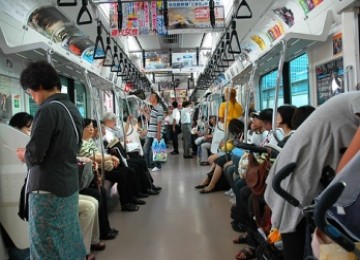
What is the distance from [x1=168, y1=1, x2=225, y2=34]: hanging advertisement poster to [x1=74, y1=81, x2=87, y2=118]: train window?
286 centimetres

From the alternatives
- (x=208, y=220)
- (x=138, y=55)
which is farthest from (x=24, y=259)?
(x=138, y=55)

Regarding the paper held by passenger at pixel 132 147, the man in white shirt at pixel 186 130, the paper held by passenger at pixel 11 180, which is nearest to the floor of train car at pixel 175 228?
the paper held by passenger at pixel 11 180

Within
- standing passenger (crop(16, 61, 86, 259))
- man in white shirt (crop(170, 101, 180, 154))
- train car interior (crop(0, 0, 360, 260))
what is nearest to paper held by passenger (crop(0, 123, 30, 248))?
train car interior (crop(0, 0, 360, 260))

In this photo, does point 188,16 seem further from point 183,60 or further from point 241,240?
point 183,60

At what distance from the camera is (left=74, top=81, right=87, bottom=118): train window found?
823 centimetres

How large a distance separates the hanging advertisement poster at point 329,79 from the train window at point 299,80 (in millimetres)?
608

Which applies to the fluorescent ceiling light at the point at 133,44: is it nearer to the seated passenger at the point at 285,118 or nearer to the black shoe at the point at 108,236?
the black shoe at the point at 108,236

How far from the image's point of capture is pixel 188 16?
243 inches

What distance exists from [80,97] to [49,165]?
633 centimetres

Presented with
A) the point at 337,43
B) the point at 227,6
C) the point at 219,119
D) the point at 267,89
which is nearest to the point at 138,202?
the point at 219,119

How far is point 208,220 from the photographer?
499 cm

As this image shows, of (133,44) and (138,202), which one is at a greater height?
(133,44)

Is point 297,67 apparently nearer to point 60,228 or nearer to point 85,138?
point 85,138

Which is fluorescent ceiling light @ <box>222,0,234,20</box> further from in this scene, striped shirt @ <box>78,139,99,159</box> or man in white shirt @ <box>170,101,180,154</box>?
man in white shirt @ <box>170,101,180,154</box>
